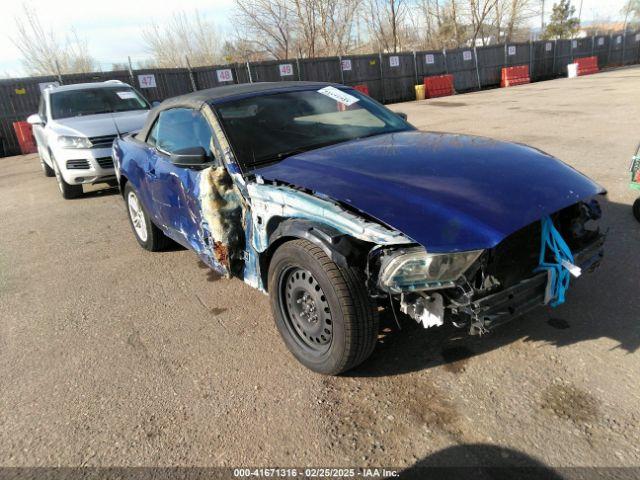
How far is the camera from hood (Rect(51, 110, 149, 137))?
7273mm

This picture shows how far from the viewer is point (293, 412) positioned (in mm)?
2455

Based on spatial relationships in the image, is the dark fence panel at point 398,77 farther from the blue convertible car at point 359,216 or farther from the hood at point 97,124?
the blue convertible car at point 359,216

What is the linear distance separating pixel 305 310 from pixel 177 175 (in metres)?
1.60

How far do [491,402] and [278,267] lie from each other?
4.49 ft

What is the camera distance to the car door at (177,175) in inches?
134

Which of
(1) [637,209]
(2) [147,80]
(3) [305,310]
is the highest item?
(2) [147,80]

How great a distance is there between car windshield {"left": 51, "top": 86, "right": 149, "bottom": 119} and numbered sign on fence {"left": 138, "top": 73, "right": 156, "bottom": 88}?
8.47m

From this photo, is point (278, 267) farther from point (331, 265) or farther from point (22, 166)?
point (22, 166)

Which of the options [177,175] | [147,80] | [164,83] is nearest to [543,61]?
[164,83]

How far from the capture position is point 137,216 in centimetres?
500

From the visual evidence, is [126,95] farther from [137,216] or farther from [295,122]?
[295,122]

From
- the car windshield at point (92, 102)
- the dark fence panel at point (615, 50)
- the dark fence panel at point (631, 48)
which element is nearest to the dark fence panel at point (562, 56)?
the dark fence panel at point (615, 50)

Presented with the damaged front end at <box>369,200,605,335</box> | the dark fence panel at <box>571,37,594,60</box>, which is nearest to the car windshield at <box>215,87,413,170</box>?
the damaged front end at <box>369,200,605,335</box>

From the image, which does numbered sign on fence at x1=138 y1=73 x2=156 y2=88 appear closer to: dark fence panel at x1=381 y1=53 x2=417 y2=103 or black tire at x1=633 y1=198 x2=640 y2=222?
dark fence panel at x1=381 y1=53 x2=417 y2=103
